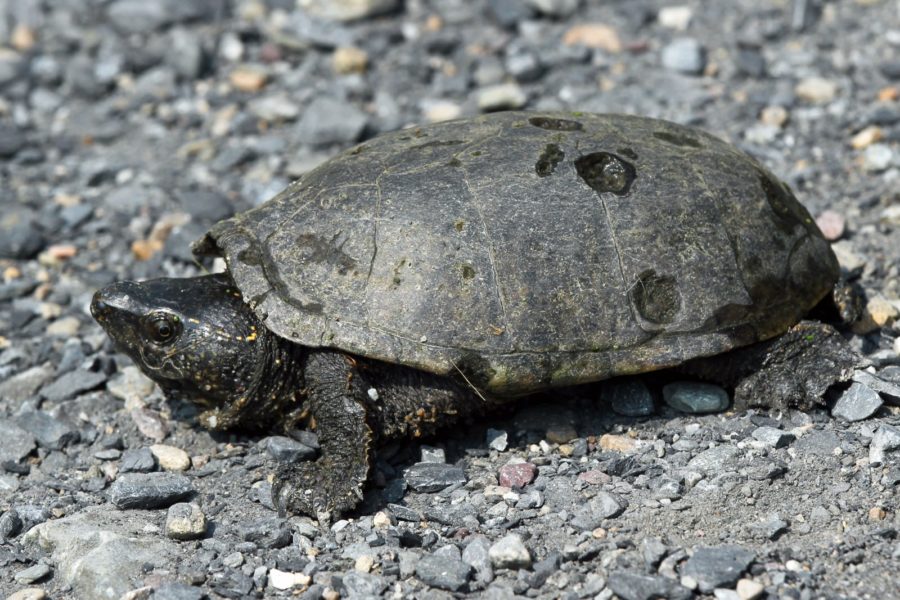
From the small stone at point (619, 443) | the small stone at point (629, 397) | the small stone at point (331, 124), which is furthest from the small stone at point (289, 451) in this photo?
the small stone at point (331, 124)

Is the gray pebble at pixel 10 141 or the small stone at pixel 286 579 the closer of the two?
the small stone at pixel 286 579

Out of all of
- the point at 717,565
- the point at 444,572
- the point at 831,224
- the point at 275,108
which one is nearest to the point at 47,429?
the point at 444,572

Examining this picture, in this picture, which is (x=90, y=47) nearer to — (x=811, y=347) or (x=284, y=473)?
(x=284, y=473)

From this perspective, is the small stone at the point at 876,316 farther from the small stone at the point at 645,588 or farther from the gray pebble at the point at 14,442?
the gray pebble at the point at 14,442

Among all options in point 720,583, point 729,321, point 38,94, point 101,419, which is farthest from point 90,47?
point 720,583

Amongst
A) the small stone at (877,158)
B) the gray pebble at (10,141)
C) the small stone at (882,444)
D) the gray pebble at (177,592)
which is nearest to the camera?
the gray pebble at (177,592)

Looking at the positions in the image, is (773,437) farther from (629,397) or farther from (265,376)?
(265,376)
